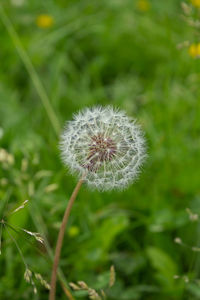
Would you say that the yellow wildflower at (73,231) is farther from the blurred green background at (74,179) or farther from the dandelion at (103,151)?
the dandelion at (103,151)

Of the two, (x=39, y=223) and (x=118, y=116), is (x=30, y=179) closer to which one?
(x=39, y=223)

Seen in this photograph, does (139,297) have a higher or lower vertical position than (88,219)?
lower

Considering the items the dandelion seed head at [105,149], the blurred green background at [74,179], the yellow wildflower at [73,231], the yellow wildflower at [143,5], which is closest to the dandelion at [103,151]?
the dandelion seed head at [105,149]

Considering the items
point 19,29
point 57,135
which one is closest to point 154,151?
point 57,135

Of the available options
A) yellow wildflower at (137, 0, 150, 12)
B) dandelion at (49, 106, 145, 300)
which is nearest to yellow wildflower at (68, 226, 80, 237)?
dandelion at (49, 106, 145, 300)

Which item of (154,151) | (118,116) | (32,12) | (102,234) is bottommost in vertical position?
(102,234)


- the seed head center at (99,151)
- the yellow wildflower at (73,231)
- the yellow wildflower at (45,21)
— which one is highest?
the yellow wildflower at (45,21)

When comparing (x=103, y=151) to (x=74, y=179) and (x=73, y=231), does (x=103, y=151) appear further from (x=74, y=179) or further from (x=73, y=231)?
(x=74, y=179)
